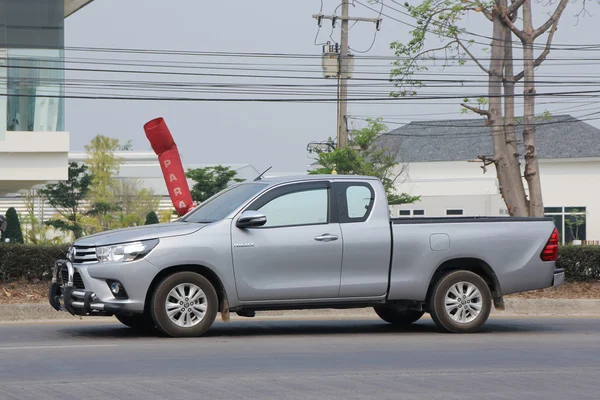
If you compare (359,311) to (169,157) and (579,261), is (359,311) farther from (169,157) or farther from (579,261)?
(169,157)

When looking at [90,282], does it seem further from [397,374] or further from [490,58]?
[490,58]

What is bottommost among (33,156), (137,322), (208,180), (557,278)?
(137,322)

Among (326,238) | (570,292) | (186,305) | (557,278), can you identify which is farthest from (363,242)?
(570,292)

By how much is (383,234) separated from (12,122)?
24979 millimetres

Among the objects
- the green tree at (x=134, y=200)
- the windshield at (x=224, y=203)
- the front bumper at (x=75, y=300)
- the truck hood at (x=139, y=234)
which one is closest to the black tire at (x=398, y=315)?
the windshield at (x=224, y=203)

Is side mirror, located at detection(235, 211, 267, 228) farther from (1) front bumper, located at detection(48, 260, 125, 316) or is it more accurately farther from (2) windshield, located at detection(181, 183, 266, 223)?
(1) front bumper, located at detection(48, 260, 125, 316)

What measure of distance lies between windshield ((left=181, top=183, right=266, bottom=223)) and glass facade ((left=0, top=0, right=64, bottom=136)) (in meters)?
22.1

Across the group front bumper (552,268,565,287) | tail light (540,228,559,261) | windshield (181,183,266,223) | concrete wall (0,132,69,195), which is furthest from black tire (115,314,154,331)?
concrete wall (0,132,69,195)

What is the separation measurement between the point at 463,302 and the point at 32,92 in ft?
79.5

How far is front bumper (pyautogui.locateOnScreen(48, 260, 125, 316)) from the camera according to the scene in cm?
1074

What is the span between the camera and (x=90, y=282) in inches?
425

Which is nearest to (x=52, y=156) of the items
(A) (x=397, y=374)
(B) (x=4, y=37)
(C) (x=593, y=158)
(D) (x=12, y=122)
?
(D) (x=12, y=122)

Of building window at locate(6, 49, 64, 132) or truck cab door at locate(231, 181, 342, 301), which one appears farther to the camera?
building window at locate(6, 49, 64, 132)

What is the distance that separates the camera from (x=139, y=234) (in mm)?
10914
